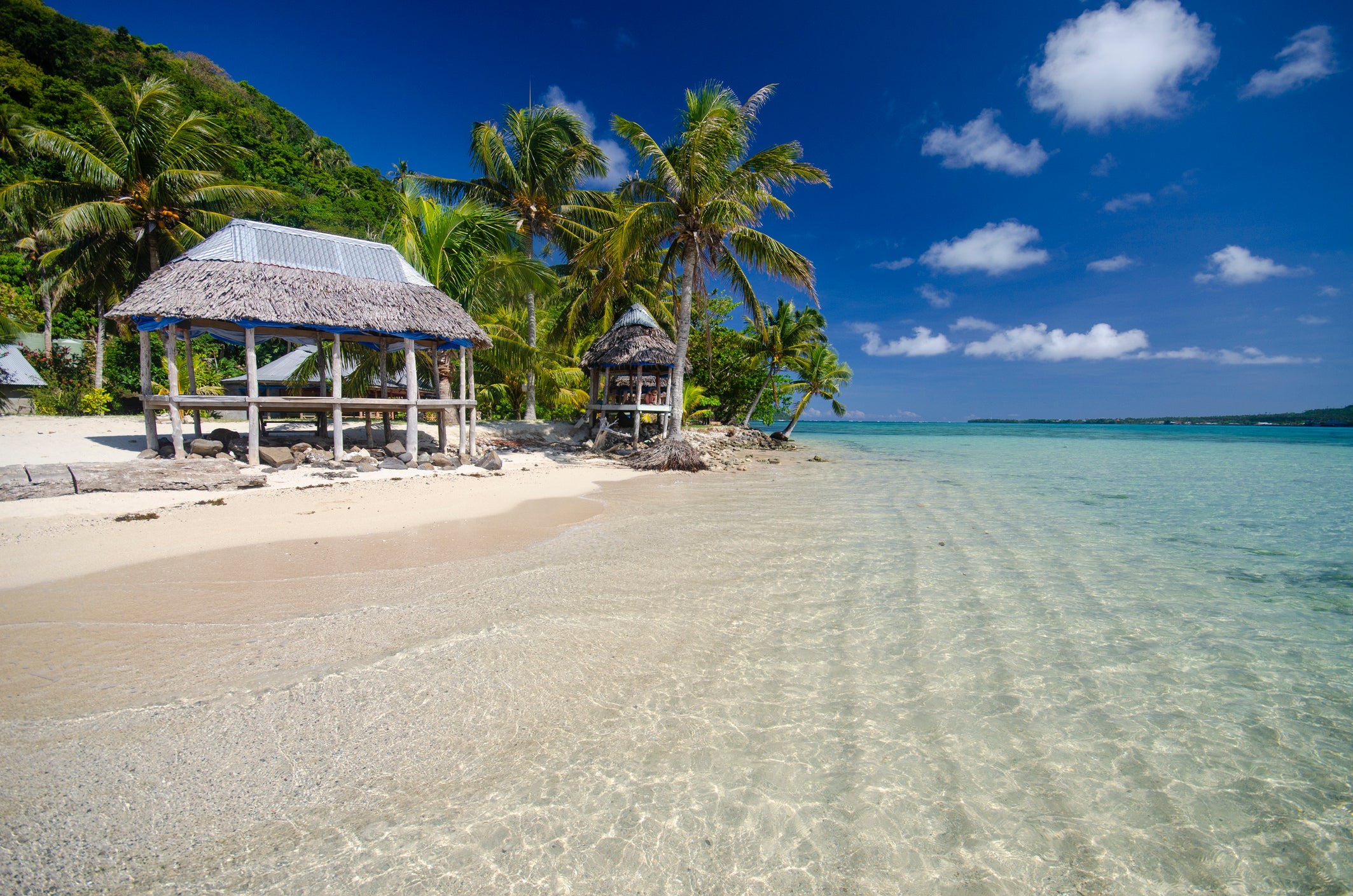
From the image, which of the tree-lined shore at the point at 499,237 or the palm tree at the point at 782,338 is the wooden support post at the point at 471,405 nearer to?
the tree-lined shore at the point at 499,237

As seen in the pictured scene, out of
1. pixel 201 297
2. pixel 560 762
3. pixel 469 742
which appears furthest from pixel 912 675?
pixel 201 297

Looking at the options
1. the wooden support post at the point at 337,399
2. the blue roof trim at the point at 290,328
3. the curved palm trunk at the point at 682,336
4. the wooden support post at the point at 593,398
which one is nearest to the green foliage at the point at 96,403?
the blue roof trim at the point at 290,328

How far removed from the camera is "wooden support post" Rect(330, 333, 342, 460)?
10758 mm

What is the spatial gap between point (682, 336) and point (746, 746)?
1285 centimetres

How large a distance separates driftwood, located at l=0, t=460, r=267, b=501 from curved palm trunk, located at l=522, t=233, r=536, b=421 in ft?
33.2

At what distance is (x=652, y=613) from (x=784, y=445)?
73.9 feet

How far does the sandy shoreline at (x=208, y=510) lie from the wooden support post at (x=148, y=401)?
39 cm

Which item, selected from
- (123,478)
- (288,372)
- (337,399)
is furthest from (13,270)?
(123,478)

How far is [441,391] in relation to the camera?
46.1 ft

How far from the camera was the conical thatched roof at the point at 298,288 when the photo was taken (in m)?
9.79

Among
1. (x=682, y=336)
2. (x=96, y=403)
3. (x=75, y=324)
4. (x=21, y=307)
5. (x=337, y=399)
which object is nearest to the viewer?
(x=337, y=399)

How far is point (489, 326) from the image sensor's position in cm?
1652

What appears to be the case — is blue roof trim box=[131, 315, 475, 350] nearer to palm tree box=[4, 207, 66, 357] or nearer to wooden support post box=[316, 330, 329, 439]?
wooden support post box=[316, 330, 329, 439]

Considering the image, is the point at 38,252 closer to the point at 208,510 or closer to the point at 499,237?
the point at 499,237
